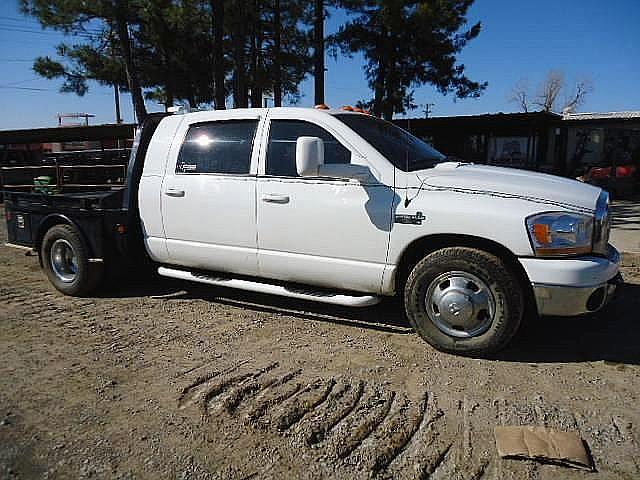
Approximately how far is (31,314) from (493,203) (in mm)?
4198

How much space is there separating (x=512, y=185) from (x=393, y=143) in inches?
43.7

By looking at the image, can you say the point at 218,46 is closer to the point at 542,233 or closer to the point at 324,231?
the point at 324,231

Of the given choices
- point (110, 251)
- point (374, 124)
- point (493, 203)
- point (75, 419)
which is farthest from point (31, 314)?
point (493, 203)

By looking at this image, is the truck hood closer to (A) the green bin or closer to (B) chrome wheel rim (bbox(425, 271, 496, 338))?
(B) chrome wheel rim (bbox(425, 271, 496, 338))

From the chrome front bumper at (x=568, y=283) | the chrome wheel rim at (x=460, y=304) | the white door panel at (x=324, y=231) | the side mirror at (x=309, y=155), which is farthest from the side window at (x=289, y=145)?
the chrome front bumper at (x=568, y=283)

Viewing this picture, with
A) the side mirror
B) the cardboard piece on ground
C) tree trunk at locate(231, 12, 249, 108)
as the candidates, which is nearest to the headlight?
the cardboard piece on ground

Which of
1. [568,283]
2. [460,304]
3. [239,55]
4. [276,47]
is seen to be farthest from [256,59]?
[568,283]

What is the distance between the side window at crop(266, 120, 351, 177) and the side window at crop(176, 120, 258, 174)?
0.71ft

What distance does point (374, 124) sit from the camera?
4.53 meters

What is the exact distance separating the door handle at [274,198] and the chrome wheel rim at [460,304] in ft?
4.50

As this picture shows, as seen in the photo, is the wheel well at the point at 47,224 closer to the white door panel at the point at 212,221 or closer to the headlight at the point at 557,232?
the white door panel at the point at 212,221

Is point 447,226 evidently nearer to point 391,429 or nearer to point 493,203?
point 493,203

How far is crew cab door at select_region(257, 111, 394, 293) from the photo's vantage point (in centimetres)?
391

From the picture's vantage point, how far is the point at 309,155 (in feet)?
12.3
